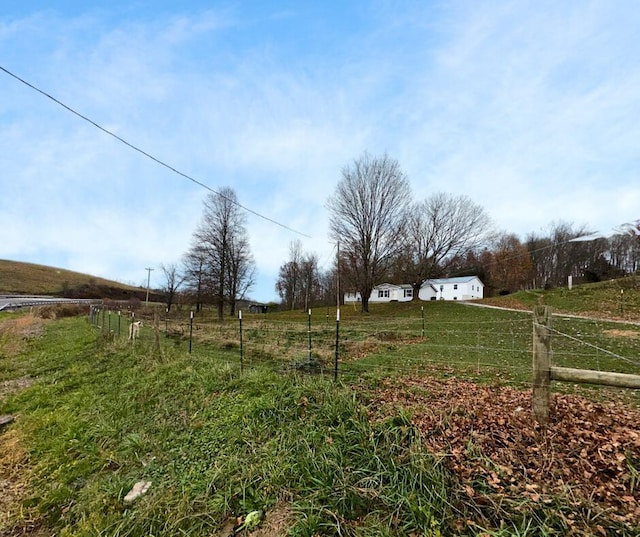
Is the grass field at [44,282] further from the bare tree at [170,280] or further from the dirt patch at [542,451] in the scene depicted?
the dirt patch at [542,451]

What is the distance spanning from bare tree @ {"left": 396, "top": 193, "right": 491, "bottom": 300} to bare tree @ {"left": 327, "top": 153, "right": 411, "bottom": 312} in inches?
117

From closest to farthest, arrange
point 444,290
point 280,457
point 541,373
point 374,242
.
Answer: point 541,373
point 280,457
point 374,242
point 444,290

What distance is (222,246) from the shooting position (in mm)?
30422

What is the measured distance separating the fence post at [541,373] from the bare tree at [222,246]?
28925mm

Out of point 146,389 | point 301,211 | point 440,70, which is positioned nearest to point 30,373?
point 146,389

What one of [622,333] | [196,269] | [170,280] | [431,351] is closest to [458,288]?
[622,333]

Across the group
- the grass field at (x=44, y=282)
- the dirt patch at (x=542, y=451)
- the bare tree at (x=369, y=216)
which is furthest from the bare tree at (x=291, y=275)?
the dirt patch at (x=542, y=451)

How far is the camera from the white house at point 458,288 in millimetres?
40844

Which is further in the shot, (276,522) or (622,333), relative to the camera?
(622,333)

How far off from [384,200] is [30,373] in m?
25.6

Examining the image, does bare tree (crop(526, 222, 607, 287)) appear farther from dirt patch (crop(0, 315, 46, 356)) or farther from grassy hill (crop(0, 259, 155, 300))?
grassy hill (crop(0, 259, 155, 300))

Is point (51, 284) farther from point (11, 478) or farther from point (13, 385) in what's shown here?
point (11, 478)

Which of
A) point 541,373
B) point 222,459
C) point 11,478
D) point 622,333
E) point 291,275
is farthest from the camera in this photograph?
point 291,275

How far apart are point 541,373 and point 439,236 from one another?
30320 mm
